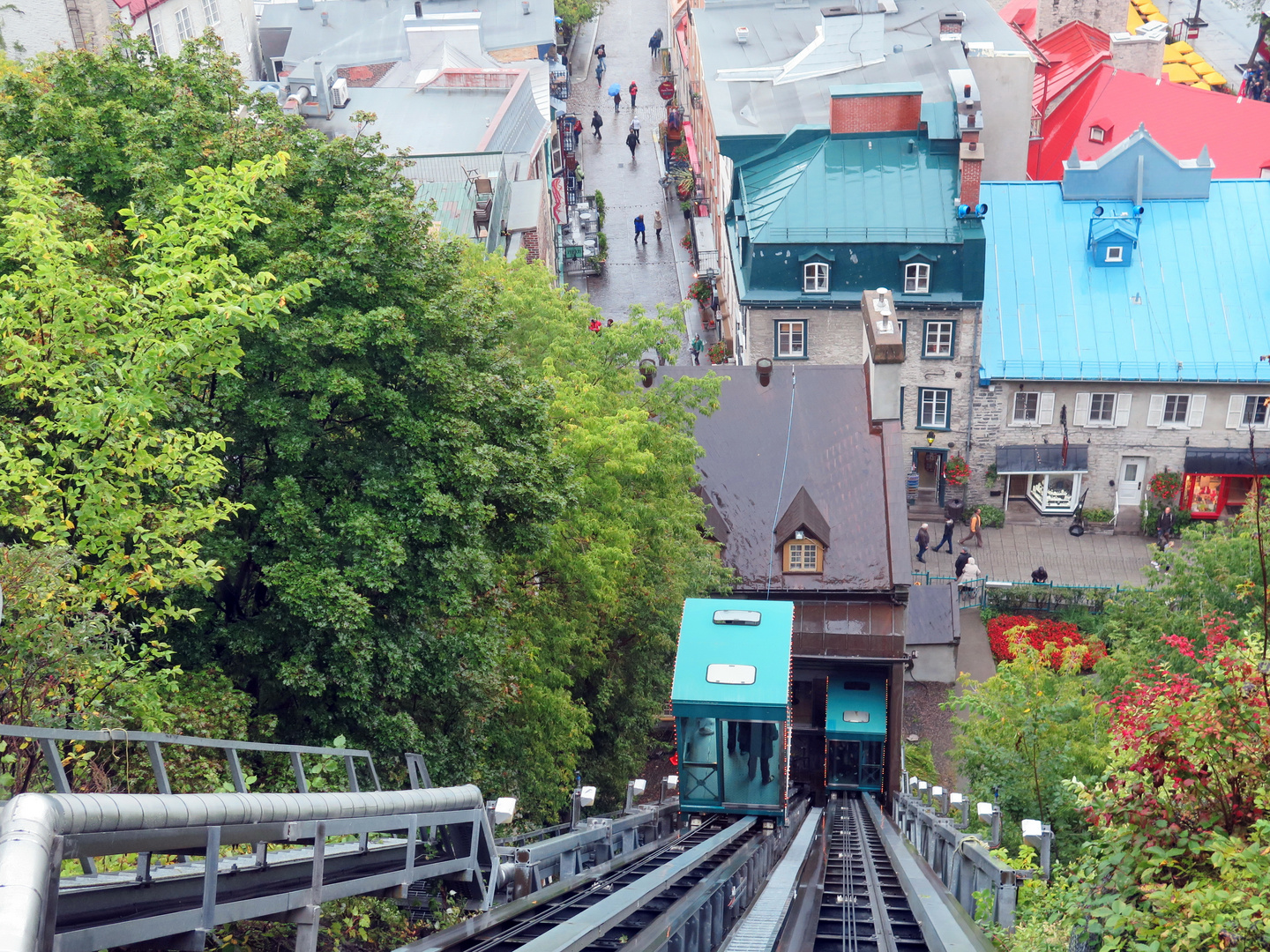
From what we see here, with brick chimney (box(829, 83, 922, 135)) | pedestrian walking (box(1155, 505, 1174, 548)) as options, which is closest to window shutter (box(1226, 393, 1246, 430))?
pedestrian walking (box(1155, 505, 1174, 548))

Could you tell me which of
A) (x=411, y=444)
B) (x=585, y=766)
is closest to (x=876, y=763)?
(x=585, y=766)

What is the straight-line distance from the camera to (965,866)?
13969 millimetres

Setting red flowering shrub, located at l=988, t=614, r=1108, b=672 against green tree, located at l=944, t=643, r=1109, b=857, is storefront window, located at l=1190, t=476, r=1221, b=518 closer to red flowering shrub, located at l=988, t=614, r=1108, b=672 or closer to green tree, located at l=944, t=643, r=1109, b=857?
red flowering shrub, located at l=988, t=614, r=1108, b=672

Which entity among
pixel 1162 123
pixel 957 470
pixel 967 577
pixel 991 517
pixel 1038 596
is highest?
pixel 1162 123

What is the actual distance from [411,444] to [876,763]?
16.7 m

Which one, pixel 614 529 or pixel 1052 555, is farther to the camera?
pixel 1052 555

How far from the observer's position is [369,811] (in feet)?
31.1

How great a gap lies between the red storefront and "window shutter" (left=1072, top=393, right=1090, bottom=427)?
12.2 feet

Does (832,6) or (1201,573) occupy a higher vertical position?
(832,6)

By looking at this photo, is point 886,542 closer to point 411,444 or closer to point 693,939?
point 411,444

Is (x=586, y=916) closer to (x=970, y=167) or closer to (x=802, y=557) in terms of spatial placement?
(x=802, y=557)

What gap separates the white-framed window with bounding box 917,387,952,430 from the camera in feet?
149

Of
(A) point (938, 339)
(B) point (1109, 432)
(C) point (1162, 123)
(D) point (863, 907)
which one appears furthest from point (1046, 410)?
(D) point (863, 907)

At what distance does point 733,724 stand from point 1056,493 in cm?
2688
